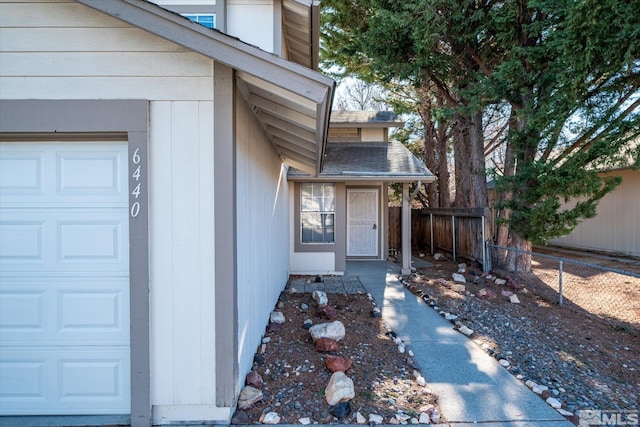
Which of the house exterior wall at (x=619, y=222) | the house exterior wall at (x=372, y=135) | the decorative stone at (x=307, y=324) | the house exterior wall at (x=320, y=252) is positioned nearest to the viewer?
the decorative stone at (x=307, y=324)

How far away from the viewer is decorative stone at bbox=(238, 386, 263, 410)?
285 centimetres

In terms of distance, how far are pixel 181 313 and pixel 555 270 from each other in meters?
9.28

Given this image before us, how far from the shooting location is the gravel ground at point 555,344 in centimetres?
320

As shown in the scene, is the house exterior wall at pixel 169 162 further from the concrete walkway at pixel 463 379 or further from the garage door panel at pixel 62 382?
the concrete walkway at pixel 463 379

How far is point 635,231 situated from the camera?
10.4 metres

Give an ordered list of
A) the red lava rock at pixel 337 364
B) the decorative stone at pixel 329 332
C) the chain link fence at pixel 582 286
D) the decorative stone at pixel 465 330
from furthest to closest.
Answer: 1. the chain link fence at pixel 582 286
2. the decorative stone at pixel 465 330
3. the decorative stone at pixel 329 332
4. the red lava rock at pixel 337 364

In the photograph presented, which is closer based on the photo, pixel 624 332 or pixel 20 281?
pixel 20 281

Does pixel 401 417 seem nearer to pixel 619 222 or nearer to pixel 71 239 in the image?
pixel 71 239

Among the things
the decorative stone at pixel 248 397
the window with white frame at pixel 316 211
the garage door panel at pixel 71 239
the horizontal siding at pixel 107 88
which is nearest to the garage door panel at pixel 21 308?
the garage door panel at pixel 71 239

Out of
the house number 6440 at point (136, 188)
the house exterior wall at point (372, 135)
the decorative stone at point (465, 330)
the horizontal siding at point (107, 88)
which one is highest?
the house exterior wall at point (372, 135)

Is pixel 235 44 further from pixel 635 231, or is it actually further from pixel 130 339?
pixel 635 231

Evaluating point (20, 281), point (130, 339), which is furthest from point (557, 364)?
point (20, 281)

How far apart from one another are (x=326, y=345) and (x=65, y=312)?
2535 millimetres

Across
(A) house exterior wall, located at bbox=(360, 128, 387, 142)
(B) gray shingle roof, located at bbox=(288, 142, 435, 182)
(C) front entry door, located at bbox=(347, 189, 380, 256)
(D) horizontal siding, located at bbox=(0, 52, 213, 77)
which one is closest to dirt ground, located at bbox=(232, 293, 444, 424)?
(D) horizontal siding, located at bbox=(0, 52, 213, 77)
